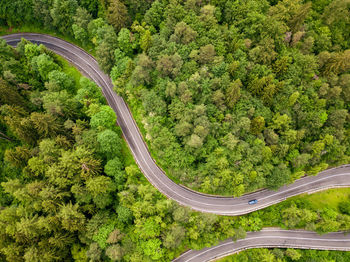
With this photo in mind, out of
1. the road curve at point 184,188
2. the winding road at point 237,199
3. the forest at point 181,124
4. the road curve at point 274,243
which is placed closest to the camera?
the forest at point 181,124

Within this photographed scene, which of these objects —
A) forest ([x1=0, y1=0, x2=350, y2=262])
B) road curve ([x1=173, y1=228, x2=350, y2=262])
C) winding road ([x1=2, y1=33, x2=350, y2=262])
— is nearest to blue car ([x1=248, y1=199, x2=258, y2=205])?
winding road ([x1=2, y1=33, x2=350, y2=262])

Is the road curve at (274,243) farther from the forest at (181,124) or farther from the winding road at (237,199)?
the forest at (181,124)

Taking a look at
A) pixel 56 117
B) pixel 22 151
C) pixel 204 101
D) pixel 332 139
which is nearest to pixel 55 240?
pixel 22 151

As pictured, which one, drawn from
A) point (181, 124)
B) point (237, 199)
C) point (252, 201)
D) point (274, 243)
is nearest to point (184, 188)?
point (237, 199)

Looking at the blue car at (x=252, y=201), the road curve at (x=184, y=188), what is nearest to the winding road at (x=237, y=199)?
Result: the road curve at (x=184, y=188)

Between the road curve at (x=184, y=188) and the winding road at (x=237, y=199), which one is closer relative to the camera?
the winding road at (x=237, y=199)

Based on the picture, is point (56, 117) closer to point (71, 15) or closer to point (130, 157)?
point (130, 157)
